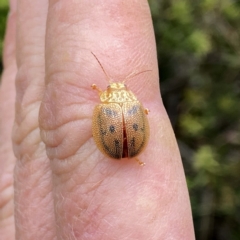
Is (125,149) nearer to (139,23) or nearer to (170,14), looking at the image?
(139,23)

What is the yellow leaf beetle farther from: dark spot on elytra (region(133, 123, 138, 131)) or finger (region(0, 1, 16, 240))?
finger (region(0, 1, 16, 240))

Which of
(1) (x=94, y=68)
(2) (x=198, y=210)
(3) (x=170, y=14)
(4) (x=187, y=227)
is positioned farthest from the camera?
(2) (x=198, y=210)

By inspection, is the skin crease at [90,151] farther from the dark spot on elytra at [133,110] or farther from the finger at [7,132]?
the finger at [7,132]

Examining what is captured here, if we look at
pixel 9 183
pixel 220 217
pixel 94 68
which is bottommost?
pixel 220 217

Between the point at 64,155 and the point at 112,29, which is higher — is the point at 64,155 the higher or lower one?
the lower one

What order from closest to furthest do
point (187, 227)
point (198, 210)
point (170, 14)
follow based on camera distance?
point (187, 227), point (170, 14), point (198, 210)

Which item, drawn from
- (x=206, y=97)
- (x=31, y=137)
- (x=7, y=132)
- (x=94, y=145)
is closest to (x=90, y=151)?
(x=94, y=145)

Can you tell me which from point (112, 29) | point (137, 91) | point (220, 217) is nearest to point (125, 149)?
point (137, 91)

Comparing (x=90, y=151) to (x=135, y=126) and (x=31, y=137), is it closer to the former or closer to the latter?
(x=135, y=126)
